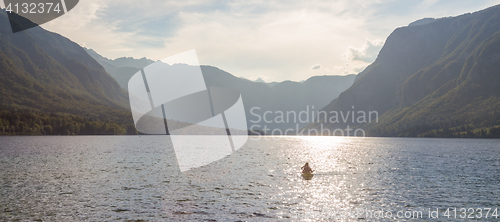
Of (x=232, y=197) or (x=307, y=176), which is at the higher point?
(x=232, y=197)

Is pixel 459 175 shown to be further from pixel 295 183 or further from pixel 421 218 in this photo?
pixel 421 218

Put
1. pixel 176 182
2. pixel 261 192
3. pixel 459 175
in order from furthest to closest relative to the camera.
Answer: pixel 459 175, pixel 176 182, pixel 261 192

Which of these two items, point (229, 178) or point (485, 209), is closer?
point (485, 209)

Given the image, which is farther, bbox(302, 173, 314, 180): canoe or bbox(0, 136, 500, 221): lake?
bbox(302, 173, 314, 180): canoe

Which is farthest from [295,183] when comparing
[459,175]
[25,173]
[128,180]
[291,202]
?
[25,173]

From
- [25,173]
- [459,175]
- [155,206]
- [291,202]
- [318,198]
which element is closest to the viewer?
[155,206]

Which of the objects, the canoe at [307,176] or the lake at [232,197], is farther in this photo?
the canoe at [307,176]

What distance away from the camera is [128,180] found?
2178 inches

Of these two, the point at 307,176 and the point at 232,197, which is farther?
the point at 307,176

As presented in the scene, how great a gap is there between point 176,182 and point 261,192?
54.8 feet

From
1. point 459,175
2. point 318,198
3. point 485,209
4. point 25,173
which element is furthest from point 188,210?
point 459,175

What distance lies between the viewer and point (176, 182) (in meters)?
54.6

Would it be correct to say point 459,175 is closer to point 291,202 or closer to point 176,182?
point 291,202

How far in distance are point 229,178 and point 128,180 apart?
1774 centimetres
